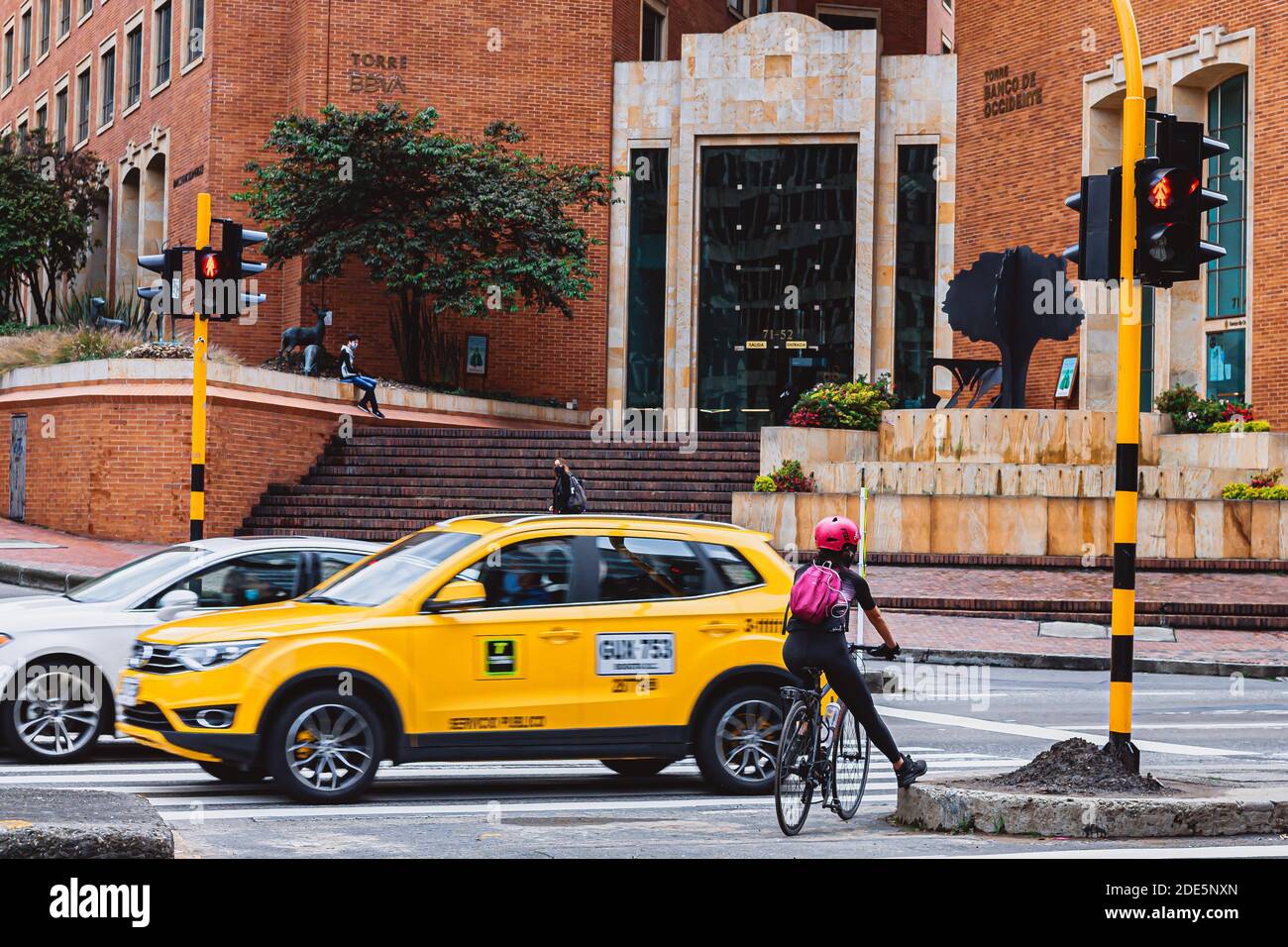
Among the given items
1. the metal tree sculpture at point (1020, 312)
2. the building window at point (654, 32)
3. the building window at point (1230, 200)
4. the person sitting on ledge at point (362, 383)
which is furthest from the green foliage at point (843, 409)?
the building window at point (654, 32)

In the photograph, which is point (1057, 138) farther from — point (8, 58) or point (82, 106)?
point (8, 58)

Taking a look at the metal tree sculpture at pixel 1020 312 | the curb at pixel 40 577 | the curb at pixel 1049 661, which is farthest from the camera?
the metal tree sculpture at pixel 1020 312

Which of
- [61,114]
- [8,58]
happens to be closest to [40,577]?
[61,114]

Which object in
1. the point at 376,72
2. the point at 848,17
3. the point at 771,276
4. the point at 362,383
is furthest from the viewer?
the point at 848,17

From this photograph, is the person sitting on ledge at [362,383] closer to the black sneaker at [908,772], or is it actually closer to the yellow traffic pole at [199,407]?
the yellow traffic pole at [199,407]

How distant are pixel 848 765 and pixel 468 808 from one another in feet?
6.82

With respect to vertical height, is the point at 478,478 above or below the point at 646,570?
above

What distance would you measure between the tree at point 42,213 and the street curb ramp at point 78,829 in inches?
1455

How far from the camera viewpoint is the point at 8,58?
64.1m

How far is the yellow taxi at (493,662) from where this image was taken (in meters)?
9.17

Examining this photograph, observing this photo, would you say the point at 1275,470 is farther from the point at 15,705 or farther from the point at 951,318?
the point at 15,705

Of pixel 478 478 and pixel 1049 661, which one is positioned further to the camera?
pixel 478 478
